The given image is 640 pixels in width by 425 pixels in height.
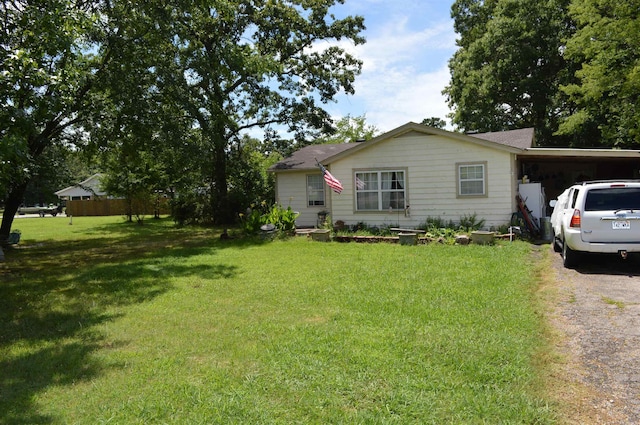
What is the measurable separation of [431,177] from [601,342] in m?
9.64

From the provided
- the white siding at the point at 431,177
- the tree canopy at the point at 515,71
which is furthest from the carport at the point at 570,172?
the tree canopy at the point at 515,71

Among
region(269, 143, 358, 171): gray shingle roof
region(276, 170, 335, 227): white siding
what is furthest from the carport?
region(276, 170, 335, 227): white siding

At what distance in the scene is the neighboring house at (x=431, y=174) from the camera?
41.3 feet

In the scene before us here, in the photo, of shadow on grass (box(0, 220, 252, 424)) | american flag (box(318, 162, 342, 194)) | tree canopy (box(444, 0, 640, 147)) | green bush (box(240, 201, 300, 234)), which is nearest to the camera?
shadow on grass (box(0, 220, 252, 424))

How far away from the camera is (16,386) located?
3805mm

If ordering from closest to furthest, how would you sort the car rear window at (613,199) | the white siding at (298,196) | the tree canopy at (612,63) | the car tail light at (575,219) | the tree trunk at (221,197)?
the car rear window at (613,199)
the car tail light at (575,219)
the tree canopy at (612,63)
the white siding at (298,196)
the tree trunk at (221,197)

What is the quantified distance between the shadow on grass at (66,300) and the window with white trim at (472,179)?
→ 7721 millimetres

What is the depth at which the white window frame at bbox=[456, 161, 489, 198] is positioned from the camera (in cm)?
1285

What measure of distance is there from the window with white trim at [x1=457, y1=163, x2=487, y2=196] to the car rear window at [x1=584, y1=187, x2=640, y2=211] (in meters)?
5.23

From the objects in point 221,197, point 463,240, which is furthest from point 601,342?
point 221,197

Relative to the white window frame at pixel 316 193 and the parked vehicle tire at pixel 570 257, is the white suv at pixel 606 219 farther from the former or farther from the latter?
the white window frame at pixel 316 193

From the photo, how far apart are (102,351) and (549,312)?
18.5 ft

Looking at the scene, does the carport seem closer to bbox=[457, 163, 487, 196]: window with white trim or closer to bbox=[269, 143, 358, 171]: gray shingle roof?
bbox=[457, 163, 487, 196]: window with white trim

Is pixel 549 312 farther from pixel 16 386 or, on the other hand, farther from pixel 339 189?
pixel 339 189
